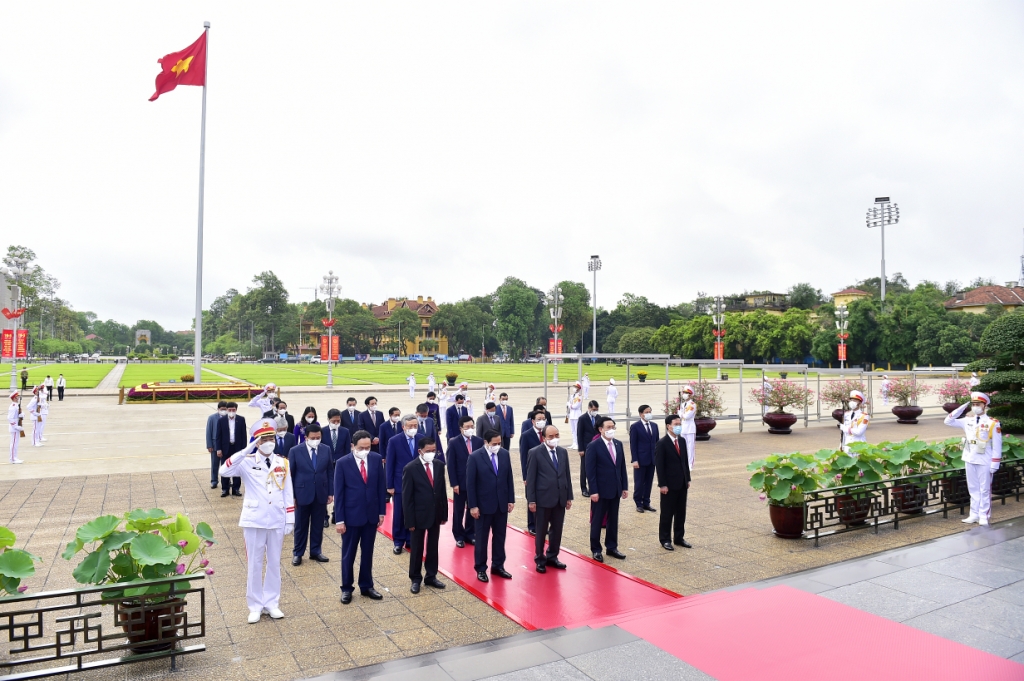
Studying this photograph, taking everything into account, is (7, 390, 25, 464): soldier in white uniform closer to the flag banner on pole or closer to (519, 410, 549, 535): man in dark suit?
(519, 410, 549, 535): man in dark suit

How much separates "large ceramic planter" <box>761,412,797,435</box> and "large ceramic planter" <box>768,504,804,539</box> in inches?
558

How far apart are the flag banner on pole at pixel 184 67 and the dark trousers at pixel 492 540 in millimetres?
29165

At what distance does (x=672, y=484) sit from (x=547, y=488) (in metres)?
2.21

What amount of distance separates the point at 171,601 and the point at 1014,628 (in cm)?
798

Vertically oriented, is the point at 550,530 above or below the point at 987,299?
below

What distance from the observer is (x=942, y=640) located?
583cm

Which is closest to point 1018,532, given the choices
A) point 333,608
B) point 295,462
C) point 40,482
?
point 333,608

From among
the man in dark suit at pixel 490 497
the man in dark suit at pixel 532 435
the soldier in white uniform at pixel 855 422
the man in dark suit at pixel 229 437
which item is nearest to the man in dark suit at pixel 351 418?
the man in dark suit at pixel 229 437

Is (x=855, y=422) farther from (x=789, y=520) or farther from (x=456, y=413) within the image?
(x=456, y=413)

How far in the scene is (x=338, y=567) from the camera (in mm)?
8180

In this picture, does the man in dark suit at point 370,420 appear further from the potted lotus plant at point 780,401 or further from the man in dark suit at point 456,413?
the potted lotus plant at point 780,401

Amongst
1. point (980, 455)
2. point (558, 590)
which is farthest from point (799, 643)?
point (980, 455)

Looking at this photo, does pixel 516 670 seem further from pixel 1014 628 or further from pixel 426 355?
pixel 426 355

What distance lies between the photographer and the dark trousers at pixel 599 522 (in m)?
8.50
